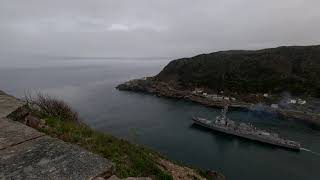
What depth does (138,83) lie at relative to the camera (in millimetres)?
132250

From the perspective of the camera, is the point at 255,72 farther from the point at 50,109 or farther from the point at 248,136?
the point at 50,109

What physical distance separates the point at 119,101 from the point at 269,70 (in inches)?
2748

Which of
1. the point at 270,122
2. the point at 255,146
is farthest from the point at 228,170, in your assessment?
the point at 270,122

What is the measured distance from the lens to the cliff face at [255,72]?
113375mm

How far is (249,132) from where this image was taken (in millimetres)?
62000

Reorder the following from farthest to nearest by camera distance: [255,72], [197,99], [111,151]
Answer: [255,72] → [197,99] → [111,151]

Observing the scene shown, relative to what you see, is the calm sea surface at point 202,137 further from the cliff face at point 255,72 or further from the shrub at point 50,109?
the cliff face at point 255,72

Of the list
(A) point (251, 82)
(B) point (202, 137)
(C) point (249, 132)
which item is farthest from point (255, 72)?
(B) point (202, 137)

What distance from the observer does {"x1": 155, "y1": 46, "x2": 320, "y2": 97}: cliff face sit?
113m

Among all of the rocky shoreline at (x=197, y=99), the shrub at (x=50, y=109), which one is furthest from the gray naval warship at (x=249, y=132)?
the shrub at (x=50, y=109)

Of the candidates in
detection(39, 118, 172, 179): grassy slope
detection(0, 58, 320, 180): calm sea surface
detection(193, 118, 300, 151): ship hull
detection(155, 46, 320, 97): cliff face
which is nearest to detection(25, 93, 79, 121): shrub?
detection(39, 118, 172, 179): grassy slope

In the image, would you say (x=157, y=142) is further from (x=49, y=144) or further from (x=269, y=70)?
(x=269, y=70)

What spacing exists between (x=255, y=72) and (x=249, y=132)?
7208cm

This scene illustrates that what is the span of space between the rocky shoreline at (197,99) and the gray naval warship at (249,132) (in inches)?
829
